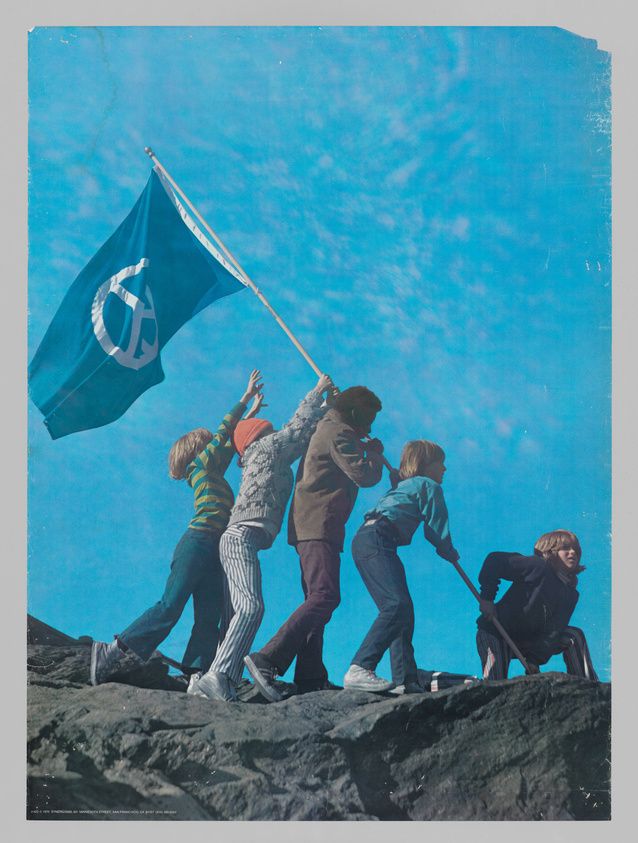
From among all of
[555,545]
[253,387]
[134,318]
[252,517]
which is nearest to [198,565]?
[252,517]

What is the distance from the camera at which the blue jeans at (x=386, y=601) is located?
257 inches

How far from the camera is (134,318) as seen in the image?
7.04 m

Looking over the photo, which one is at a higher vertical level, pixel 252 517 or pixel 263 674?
pixel 252 517

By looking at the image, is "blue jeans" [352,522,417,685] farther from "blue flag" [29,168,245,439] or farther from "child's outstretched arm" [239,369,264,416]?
"blue flag" [29,168,245,439]

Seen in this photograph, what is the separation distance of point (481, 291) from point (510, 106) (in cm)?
134

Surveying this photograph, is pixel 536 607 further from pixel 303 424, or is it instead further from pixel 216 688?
pixel 216 688

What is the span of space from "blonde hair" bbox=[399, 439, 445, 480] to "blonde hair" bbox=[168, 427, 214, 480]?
4.35 ft

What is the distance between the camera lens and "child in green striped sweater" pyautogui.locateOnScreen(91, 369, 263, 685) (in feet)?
21.7

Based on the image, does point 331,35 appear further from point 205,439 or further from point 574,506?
point 574,506

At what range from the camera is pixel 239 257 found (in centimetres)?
721

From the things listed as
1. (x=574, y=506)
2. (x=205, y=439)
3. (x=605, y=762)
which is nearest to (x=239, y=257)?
(x=205, y=439)

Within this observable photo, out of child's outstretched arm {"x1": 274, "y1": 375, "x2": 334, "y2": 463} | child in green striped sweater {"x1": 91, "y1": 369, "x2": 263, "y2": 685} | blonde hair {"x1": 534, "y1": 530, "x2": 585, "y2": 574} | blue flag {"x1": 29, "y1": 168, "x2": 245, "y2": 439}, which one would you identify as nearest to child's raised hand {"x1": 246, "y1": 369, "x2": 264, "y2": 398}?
child in green striped sweater {"x1": 91, "y1": 369, "x2": 263, "y2": 685}

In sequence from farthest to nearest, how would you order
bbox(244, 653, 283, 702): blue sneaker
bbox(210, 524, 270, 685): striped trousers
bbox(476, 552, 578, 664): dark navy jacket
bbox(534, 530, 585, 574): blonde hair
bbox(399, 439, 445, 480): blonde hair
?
bbox(399, 439, 445, 480): blonde hair, bbox(534, 530, 585, 574): blonde hair, bbox(476, 552, 578, 664): dark navy jacket, bbox(210, 524, 270, 685): striped trousers, bbox(244, 653, 283, 702): blue sneaker

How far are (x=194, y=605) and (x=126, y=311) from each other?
2.06 m
